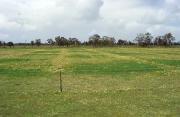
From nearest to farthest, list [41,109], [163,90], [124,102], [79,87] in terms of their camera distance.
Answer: [41,109]
[124,102]
[163,90]
[79,87]

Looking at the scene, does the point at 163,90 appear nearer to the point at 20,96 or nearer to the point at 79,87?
the point at 79,87

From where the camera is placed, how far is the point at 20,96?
2003cm

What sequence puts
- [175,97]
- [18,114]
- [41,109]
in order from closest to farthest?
[18,114] → [41,109] → [175,97]

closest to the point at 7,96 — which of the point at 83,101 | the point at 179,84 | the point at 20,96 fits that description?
the point at 20,96

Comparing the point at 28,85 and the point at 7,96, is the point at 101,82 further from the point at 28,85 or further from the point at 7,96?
the point at 7,96

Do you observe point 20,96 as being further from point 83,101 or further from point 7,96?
point 83,101

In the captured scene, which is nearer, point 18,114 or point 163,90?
point 18,114

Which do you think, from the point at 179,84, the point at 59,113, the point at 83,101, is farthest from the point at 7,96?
the point at 179,84

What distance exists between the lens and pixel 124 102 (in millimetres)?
17688

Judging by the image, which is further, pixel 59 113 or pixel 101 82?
pixel 101 82

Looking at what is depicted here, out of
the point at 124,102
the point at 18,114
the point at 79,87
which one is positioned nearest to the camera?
the point at 18,114

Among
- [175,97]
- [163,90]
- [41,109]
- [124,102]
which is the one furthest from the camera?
[163,90]

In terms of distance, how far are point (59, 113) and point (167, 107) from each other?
14.4ft

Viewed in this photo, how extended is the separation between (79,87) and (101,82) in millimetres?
3039
